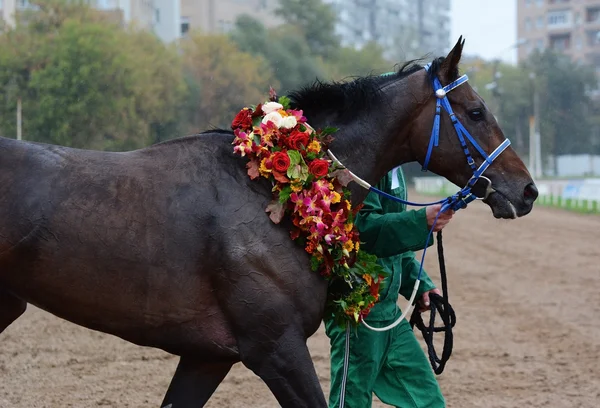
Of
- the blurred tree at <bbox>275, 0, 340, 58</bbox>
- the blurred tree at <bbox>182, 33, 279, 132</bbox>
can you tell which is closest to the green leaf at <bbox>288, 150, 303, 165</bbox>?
the blurred tree at <bbox>182, 33, 279, 132</bbox>

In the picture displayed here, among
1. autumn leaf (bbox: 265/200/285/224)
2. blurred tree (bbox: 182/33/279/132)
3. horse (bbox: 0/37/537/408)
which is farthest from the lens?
blurred tree (bbox: 182/33/279/132)

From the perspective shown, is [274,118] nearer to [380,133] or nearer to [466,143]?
[380,133]

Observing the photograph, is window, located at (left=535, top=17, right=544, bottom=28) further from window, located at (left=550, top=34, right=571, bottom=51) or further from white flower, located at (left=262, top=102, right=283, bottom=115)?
white flower, located at (left=262, top=102, right=283, bottom=115)

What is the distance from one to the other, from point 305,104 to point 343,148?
272mm

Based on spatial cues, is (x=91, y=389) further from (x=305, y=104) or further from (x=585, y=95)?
(x=585, y=95)

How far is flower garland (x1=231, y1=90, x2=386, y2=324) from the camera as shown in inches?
138

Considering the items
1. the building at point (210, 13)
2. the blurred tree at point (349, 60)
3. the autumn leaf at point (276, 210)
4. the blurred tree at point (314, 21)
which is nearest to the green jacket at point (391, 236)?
the autumn leaf at point (276, 210)

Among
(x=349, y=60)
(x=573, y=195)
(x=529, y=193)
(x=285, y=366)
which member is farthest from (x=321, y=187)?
(x=349, y=60)

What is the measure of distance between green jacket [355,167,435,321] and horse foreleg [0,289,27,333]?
1495 millimetres

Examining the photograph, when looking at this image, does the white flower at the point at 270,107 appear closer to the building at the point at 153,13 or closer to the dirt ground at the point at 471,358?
the dirt ground at the point at 471,358

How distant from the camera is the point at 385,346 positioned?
413cm

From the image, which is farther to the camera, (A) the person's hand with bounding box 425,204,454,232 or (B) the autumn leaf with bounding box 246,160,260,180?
(A) the person's hand with bounding box 425,204,454,232

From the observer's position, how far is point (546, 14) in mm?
90688

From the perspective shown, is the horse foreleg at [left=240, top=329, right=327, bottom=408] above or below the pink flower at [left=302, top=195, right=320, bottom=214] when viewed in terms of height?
below
